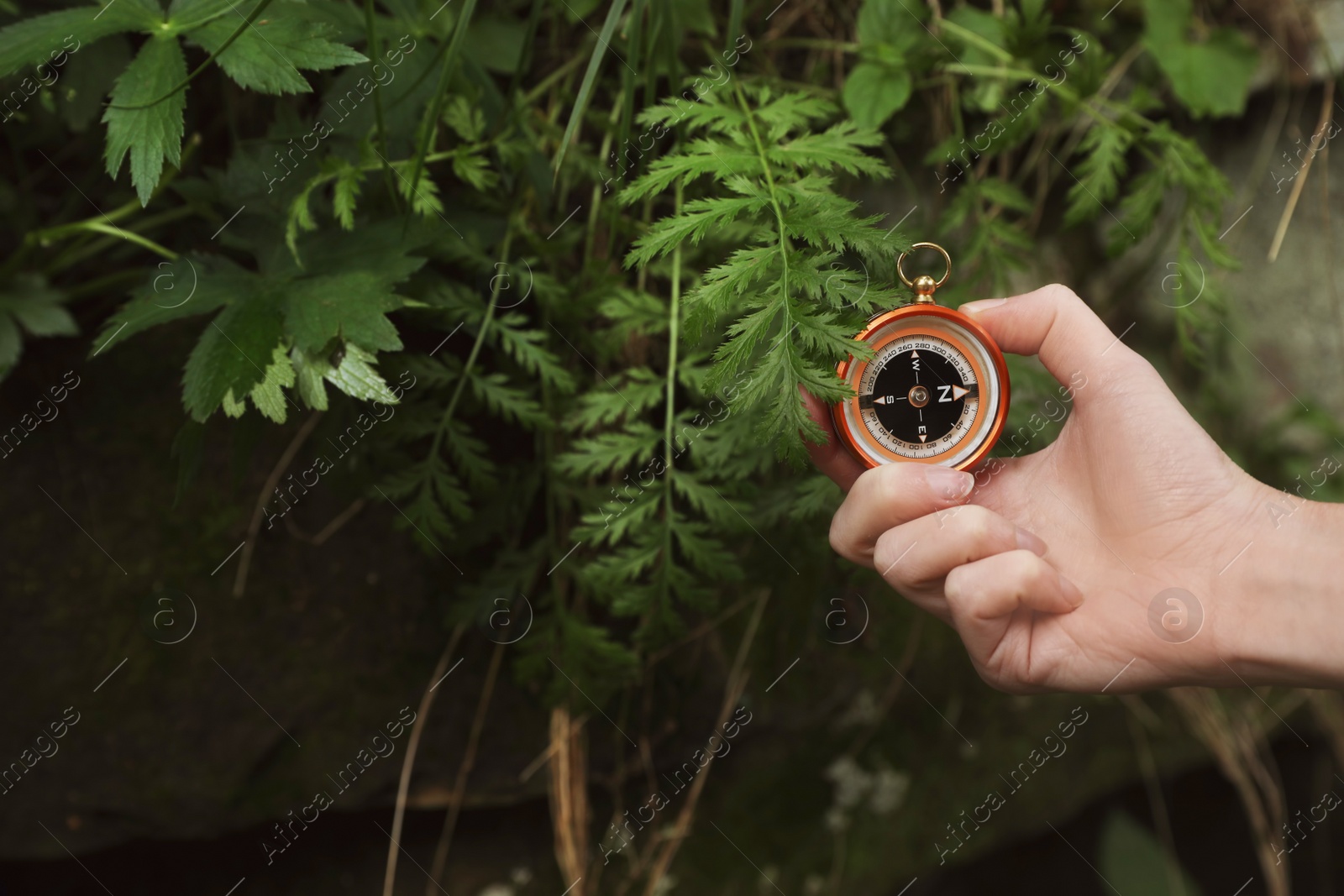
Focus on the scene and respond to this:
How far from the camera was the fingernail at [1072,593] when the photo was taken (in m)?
1.40

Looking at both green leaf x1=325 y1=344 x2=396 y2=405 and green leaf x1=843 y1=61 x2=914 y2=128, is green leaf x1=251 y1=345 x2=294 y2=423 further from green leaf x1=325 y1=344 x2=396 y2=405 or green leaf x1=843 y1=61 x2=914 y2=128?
green leaf x1=843 y1=61 x2=914 y2=128

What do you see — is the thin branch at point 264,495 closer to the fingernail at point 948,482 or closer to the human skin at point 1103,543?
the human skin at point 1103,543

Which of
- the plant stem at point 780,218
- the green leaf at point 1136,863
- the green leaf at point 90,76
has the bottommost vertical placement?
the green leaf at point 1136,863

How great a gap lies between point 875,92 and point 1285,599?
126 centimetres

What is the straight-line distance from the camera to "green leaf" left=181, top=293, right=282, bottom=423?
1.34m

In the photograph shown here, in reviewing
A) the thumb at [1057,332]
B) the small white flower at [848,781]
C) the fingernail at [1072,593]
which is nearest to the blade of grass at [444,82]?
the thumb at [1057,332]

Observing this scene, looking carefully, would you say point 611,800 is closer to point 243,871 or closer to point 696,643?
point 696,643

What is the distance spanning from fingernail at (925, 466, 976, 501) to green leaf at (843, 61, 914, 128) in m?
0.85

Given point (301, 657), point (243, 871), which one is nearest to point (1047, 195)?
point (301, 657)

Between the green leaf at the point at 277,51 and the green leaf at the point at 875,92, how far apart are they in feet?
3.33

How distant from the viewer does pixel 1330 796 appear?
10.1 feet

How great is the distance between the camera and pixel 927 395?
4.54 ft

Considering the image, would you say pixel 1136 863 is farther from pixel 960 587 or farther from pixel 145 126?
pixel 145 126

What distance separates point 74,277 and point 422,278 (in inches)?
36.8
